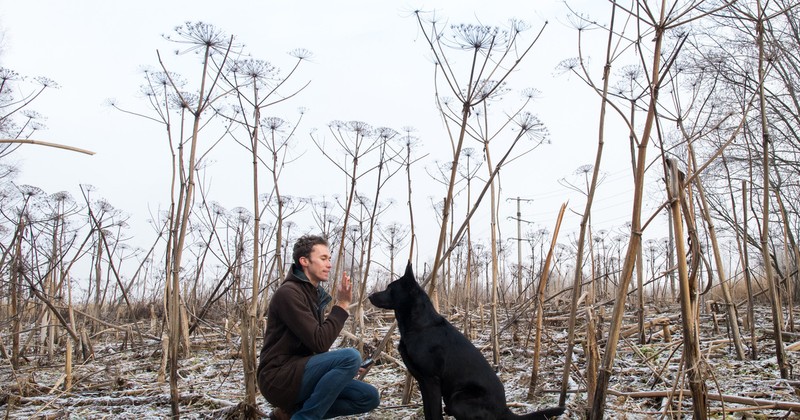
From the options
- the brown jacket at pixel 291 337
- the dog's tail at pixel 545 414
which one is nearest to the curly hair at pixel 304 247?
the brown jacket at pixel 291 337

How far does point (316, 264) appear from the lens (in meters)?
3.86

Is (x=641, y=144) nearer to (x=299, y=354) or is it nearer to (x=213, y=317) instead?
(x=299, y=354)

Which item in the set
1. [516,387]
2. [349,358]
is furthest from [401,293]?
[516,387]

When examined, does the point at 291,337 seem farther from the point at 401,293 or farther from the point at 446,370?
the point at 446,370

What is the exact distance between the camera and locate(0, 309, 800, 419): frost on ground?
364 cm

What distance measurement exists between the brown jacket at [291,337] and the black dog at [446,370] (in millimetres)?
535

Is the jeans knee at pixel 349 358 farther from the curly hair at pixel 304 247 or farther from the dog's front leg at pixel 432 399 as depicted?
the curly hair at pixel 304 247

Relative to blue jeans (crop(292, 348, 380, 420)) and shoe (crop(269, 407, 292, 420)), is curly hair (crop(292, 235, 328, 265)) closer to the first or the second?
blue jeans (crop(292, 348, 380, 420))

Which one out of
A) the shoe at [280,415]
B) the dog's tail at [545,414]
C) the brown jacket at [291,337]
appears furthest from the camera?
the shoe at [280,415]

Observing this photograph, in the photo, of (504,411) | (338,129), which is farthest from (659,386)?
(338,129)

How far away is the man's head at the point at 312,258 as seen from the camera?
3.86 metres

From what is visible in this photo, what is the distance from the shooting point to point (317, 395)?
11.8 feet

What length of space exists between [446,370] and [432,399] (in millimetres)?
214

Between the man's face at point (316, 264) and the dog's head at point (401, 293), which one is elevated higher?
the man's face at point (316, 264)
